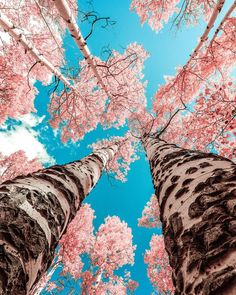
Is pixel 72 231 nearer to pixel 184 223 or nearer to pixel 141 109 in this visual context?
pixel 141 109

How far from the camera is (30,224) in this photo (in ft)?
3.79

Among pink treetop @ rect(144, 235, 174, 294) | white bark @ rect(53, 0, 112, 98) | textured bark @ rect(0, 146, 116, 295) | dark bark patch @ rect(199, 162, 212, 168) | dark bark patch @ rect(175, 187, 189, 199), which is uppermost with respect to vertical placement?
pink treetop @ rect(144, 235, 174, 294)

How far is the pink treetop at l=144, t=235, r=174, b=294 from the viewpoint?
10416mm

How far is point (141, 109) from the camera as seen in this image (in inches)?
375

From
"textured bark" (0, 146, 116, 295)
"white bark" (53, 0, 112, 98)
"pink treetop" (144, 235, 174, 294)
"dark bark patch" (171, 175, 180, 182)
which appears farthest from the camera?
"pink treetop" (144, 235, 174, 294)

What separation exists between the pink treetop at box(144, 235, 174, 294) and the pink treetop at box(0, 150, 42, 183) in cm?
1060

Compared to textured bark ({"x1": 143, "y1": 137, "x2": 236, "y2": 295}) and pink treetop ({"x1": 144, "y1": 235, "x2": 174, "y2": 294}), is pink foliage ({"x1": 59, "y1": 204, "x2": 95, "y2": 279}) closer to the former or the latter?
pink treetop ({"x1": 144, "y1": 235, "x2": 174, "y2": 294})

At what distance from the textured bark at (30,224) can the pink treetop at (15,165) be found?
520 inches

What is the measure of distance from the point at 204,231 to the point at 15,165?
50.6 ft

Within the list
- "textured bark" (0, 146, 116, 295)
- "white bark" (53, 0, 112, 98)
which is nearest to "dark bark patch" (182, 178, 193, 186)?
"textured bark" (0, 146, 116, 295)

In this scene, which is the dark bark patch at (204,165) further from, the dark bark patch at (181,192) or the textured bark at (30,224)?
the textured bark at (30,224)

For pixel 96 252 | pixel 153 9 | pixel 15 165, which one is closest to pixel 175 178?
pixel 153 9

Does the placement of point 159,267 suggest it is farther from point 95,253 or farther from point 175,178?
point 175,178

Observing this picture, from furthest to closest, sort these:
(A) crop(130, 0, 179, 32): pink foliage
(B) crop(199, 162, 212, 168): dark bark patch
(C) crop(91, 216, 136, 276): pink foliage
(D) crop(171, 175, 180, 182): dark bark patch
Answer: (C) crop(91, 216, 136, 276): pink foliage → (A) crop(130, 0, 179, 32): pink foliage → (D) crop(171, 175, 180, 182): dark bark patch → (B) crop(199, 162, 212, 168): dark bark patch
